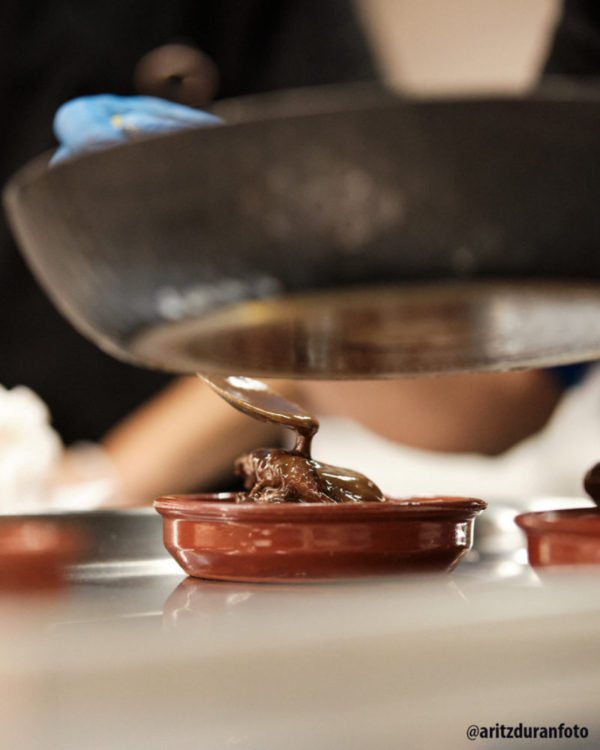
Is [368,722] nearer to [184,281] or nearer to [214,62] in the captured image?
[184,281]

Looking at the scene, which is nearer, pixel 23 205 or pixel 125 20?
pixel 23 205

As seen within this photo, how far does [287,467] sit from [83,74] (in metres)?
1.40

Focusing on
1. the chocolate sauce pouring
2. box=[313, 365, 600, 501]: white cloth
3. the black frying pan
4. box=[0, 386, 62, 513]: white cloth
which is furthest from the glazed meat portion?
box=[313, 365, 600, 501]: white cloth

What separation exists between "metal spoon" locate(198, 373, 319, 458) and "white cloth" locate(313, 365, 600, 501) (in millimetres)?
709

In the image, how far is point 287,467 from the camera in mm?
386

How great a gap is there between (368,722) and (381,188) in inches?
4.8

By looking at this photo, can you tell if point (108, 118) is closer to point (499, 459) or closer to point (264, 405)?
point (264, 405)

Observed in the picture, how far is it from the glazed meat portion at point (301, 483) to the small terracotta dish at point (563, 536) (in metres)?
0.08

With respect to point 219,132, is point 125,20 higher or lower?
higher

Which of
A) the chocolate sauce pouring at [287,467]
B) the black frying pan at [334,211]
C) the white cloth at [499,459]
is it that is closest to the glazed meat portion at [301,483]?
the chocolate sauce pouring at [287,467]

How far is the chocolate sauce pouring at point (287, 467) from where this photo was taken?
0.38 meters

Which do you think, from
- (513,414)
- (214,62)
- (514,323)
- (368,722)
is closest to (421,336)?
(514,323)

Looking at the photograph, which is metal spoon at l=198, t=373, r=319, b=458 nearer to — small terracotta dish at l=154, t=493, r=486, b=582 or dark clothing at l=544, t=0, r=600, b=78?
small terracotta dish at l=154, t=493, r=486, b=582

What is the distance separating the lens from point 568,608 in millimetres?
200
